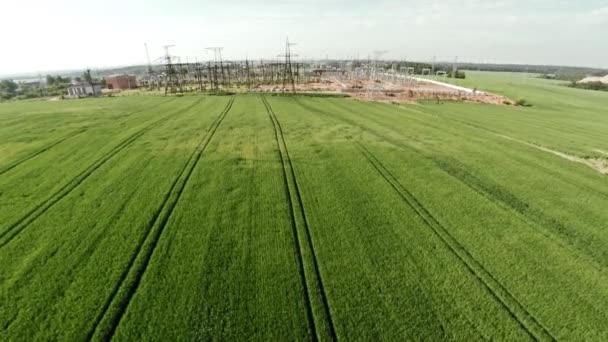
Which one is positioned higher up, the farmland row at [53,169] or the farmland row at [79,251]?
the farmland row at [53,169]

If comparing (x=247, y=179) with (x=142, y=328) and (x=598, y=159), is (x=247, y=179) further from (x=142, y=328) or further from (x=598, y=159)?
(x=598, y=159)

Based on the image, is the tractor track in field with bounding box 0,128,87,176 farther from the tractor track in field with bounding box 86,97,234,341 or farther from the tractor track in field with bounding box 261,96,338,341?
the tractor track in field with bounding box 261,96,338,341

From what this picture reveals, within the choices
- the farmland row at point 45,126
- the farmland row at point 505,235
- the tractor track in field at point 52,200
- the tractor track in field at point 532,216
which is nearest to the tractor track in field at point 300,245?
the farmland row at point 505,235

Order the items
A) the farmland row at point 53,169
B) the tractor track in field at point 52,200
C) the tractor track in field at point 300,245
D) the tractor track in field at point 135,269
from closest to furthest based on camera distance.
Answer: the tractor track in field at point 135,269 → the tractor track in field at point 300,245 → the tractor track in field at point 52,200 → the farmland row at point 53,169

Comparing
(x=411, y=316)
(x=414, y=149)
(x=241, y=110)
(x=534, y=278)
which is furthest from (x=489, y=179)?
(x=241, y=110)

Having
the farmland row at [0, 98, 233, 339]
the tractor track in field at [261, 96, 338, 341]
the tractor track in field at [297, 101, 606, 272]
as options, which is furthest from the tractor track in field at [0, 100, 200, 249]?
the tractor track in field at [297, 101, 606, 272]

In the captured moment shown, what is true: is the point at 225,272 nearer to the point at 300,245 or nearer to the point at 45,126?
the point at 300,245

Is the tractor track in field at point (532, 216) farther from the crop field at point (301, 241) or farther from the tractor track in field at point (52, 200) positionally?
the tractor track in field at point (52, 200)
